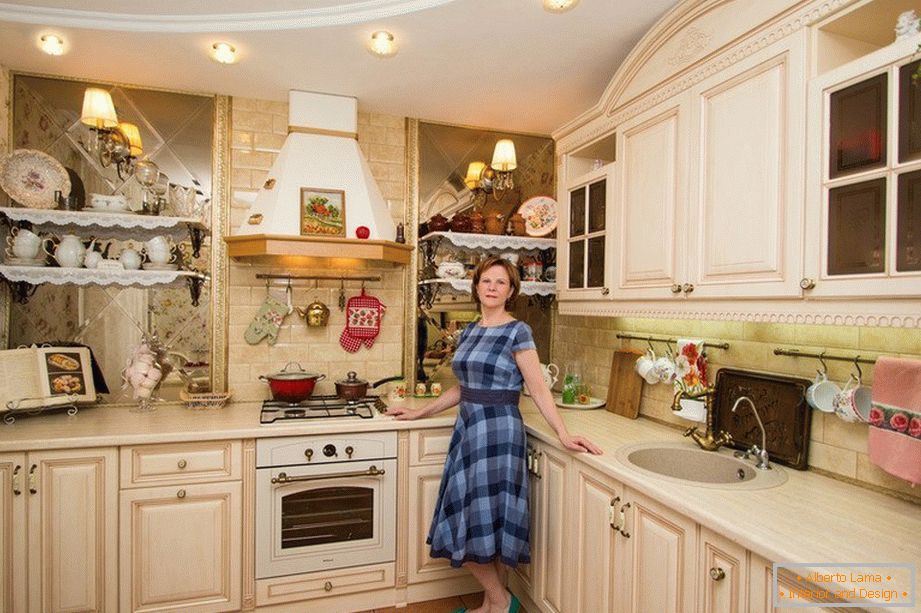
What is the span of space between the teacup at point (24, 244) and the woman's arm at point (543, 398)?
2291mm

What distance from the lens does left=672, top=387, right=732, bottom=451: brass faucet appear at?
1.94 meters

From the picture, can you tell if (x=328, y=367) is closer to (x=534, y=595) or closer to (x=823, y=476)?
(x=534, y=595)

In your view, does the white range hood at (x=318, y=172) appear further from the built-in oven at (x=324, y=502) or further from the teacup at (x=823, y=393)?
the teacup at (x=823, y=393)

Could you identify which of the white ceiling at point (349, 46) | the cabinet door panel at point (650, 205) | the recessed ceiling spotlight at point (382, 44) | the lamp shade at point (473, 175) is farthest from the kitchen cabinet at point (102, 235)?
the cabinet door panel at point (650, 205)

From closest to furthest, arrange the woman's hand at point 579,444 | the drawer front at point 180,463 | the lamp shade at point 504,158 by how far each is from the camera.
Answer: the woman's hand at point 579,444 → the drawer front at point 180,463 → the lamp shade at point 504,158

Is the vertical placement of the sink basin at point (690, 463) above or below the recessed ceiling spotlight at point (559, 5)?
below

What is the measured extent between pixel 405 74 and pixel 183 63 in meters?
1.05

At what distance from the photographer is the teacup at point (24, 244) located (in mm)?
2410

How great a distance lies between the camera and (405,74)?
2580 mm

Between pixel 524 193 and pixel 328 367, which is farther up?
pixel 524 193

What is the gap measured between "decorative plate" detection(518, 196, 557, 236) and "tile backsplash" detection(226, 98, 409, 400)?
744 mm

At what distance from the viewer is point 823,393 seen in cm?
166

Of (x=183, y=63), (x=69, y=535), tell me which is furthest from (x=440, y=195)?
(x=69, y=535)

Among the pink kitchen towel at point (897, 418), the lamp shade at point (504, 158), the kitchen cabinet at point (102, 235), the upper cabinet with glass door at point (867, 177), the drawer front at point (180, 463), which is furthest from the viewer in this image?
the lamp shade at point (504, 158)
